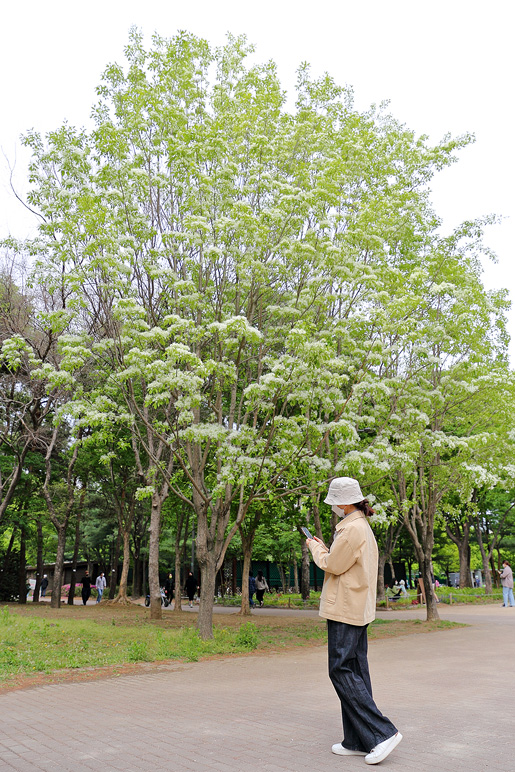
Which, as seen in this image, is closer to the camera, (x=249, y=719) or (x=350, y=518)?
(x=350, y=518)

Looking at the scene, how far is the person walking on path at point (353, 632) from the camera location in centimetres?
460

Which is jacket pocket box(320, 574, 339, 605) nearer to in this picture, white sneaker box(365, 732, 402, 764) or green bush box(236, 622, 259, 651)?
white sneaker box(365, 732, 402, 764)

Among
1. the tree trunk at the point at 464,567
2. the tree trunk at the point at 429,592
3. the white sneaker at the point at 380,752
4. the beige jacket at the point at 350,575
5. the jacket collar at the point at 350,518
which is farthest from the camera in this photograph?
the tree trunk at the point at 464,567

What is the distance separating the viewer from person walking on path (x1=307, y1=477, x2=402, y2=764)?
4.60 meters

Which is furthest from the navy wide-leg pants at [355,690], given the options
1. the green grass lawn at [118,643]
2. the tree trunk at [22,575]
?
the tree trunk at [22,575]

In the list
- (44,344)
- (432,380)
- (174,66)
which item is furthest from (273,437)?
(44,344)

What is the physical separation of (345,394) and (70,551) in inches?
1739

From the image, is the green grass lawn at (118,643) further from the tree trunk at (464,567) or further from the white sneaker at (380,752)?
the tree trunk at (464,567)

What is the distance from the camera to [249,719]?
612 cm

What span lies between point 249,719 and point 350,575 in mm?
2302

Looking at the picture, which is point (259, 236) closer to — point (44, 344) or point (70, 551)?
point (44, 344)

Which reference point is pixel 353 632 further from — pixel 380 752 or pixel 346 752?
pixel 346 752

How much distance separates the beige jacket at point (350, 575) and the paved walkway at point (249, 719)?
3.30 ft

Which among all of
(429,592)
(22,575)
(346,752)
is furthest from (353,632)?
(22,575)
